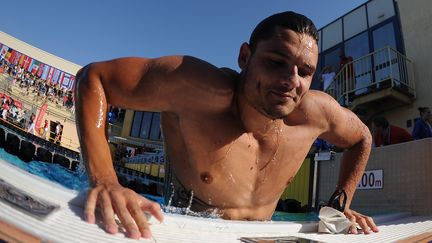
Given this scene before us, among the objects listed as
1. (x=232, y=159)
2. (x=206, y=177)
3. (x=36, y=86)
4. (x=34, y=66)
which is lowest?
(x=206, y=177)

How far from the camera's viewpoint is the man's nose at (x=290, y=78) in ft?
5.47

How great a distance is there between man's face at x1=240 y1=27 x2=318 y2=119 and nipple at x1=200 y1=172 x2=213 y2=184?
21.3 inches

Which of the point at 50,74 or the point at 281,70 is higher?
the point at 50,74

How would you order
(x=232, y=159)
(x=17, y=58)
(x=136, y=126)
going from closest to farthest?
1. (x=232, y=159)
2. (x=17, y=58)
3. (x=136, y=126)

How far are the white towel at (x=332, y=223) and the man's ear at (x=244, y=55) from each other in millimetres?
981

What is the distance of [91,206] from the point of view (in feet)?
3.12

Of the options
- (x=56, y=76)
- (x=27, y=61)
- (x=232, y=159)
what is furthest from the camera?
(x=56, y=76)

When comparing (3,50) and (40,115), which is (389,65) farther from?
(3,50)

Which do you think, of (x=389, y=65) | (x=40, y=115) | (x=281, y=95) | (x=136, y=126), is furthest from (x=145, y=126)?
(x=281, y=95)

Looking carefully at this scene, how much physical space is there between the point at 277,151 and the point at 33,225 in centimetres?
166

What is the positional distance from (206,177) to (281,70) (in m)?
0.81

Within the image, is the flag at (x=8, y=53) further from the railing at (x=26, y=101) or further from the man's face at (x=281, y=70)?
the man's face at (x=281, y=70)

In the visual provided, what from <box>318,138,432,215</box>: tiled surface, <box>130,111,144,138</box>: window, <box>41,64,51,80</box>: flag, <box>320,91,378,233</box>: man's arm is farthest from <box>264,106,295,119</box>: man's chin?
<box>41,64,51,80</box>: flag

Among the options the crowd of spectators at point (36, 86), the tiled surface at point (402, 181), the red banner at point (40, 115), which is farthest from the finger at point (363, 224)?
the crowd of spectators at point (36, 86)
